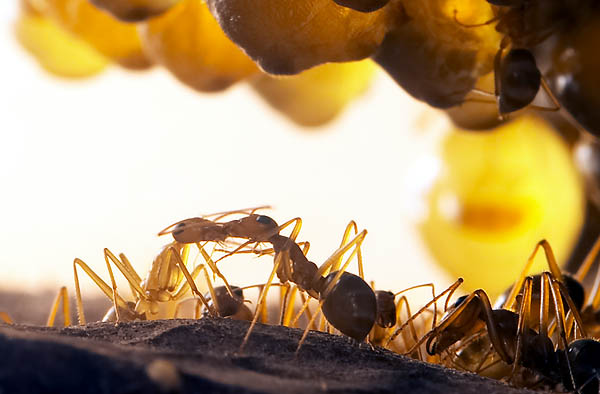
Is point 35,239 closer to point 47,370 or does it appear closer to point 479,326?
point 479,326

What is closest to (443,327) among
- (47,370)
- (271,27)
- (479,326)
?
(479,326)

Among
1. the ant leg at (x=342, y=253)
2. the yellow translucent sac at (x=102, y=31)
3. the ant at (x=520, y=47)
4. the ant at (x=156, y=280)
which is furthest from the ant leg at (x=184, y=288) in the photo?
the ant at (x=520, y=47)

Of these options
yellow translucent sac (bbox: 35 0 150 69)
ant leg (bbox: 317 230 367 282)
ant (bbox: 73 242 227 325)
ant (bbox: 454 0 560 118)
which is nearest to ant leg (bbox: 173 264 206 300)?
ant (bbox: 73 242 227 325)

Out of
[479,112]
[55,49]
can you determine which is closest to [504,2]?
[479,112]

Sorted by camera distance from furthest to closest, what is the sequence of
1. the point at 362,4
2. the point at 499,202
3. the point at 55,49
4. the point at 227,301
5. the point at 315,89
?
the point at 55,49 → the point at 499,202 → the point at 315,89 → the point at 227,301 → the point at 362,4

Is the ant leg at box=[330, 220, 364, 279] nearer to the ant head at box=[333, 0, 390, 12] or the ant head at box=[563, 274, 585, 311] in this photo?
the ant head at box=[563, 274, 585, 311]

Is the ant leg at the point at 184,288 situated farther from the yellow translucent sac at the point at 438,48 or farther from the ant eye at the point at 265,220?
the yellow translucent sac at the point at 438,48

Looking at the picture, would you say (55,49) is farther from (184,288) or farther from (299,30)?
(299,30)
